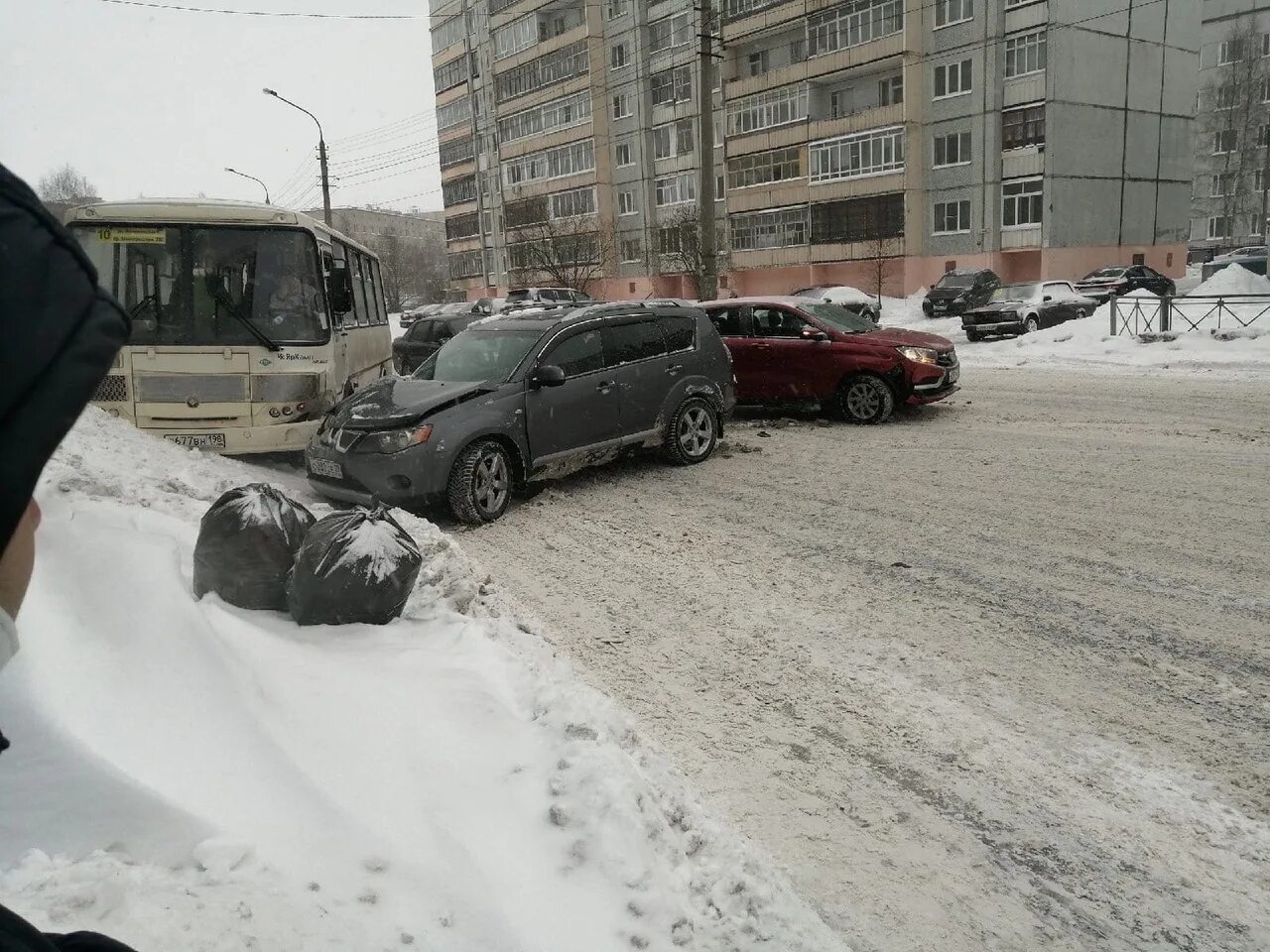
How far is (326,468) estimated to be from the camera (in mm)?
8727

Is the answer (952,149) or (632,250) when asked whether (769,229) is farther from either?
(632,250)

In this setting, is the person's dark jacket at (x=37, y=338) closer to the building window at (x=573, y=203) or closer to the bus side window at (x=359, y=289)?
the bus side window at (x=359, y=289)

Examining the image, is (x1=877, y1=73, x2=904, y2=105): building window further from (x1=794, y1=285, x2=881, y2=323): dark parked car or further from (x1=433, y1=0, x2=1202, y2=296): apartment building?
(x1=794, y1=285, x2=881, y2=323): dark parked car

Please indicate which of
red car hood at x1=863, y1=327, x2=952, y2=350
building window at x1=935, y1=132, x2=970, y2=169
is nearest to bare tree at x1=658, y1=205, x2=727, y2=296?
building window at x1=935, y1=132, x2=970, y2=169

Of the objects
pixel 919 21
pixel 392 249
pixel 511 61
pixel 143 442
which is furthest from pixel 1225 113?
pixel 143 442

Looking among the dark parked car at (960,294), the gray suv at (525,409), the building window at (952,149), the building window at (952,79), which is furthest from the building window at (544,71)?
the gray suv at (525,409)

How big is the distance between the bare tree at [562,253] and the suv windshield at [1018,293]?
23.1 meters

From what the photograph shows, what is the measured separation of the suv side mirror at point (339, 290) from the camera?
1051cm

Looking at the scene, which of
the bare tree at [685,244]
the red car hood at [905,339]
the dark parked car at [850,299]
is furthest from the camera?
the bare tree at [685,244]

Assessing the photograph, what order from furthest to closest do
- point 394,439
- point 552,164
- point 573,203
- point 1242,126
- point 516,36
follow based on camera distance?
point 516,36 < point 1242,126 < point 552,164 < point 573,203 < point 394,439

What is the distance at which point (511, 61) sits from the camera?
2699 inches

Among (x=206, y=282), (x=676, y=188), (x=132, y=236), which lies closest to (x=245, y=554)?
(x=206, y=282)

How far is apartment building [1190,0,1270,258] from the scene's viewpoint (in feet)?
217

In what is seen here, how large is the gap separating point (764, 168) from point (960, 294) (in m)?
20.2
